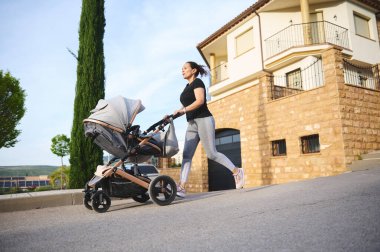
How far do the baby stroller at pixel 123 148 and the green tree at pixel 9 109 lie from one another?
Answer: 22922 mm

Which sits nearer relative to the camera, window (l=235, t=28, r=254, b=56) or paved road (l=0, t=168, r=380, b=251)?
paved road (l=0, t=168, r=380, b=251)

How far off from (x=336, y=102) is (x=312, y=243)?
8099 millimetres

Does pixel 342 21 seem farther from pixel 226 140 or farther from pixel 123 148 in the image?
pixel 123 148

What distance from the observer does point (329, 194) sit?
3590 millimetres

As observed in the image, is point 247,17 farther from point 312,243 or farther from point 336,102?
point 312,243

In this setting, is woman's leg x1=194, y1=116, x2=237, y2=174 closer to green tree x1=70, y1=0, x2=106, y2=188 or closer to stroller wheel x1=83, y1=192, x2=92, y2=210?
stroller wheel x1=83, y1=192, x2=92, y2=210

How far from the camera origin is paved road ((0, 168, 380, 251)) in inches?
73.9

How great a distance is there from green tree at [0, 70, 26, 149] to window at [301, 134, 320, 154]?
2270 cm

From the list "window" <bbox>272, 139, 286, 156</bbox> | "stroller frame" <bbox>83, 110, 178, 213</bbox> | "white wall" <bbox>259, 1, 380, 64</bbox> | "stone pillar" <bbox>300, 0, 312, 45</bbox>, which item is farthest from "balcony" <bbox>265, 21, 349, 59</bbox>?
"stroller frame" <bbox>83, 110, 178, 213</bbox>

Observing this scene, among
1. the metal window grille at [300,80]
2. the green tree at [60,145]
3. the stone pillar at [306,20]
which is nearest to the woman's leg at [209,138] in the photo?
the metal window grille at [300,80]

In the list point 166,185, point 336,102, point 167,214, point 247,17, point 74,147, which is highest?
point 247,17

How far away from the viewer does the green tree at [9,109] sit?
77.4ft

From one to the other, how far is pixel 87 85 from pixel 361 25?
1676 centimetres

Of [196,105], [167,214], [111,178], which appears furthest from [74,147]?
[167,214]
